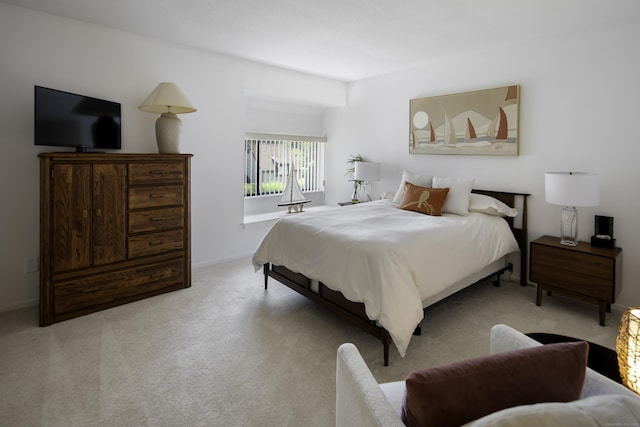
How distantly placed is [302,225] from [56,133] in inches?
85.6

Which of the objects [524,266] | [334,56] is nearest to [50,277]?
[334,56]

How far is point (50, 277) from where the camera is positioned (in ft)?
8.98

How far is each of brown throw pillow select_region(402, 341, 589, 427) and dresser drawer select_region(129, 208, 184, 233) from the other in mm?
3016

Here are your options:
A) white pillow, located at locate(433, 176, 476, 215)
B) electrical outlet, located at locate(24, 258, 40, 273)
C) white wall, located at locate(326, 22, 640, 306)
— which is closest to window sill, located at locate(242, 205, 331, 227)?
white wall, located at locate(326, 22, 640, 306)

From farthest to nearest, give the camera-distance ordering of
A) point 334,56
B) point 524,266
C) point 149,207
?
point 334,56 → point 524,266 → point 149,207

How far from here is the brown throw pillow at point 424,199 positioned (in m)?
3.60

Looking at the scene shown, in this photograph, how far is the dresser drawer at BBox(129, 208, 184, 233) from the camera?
10.5 ft

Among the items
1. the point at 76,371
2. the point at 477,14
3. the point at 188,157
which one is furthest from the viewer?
the point at 188,157

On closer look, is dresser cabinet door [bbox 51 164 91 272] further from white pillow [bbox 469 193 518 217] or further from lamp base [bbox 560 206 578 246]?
lamp base [bbox 560 206 578 246]

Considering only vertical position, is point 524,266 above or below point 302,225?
below

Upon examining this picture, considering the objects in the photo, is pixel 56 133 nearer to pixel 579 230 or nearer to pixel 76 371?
pixel 76 371

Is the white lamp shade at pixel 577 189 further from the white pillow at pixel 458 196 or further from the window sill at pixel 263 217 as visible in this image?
the window sill at pixel 263 217

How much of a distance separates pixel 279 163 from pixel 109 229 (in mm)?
2963

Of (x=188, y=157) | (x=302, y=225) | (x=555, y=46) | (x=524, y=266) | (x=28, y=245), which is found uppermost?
(x=555, y=46)
